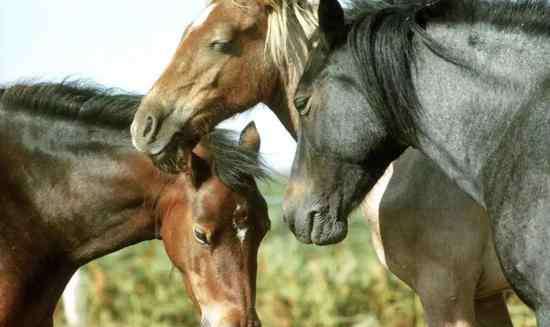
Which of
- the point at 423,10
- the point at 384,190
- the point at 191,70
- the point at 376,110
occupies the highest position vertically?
the point at 423,10

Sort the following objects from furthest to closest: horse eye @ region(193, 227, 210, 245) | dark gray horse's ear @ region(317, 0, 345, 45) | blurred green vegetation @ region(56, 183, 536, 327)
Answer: blurred green vegetation @ region(56, 183, 536, 327) < horse eye @ region(193, 227, 210, 245) < dark gray horse's ear @ region(317, 0, 345, 45)

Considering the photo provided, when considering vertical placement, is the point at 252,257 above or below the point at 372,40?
below

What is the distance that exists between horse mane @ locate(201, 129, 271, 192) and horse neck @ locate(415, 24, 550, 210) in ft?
4.54

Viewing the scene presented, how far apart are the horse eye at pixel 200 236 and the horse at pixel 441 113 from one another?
998 millimetres

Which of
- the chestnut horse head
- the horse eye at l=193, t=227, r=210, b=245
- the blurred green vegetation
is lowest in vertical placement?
the blurred green vegetation

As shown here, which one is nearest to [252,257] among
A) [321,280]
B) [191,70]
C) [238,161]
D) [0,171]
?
[238,161]

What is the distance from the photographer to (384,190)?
17.5 feet

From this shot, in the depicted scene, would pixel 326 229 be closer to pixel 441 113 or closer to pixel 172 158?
pixel 441 113

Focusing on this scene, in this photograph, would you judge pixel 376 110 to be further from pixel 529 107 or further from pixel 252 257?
pixel 252 257

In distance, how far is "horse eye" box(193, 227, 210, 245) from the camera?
5.16 meters

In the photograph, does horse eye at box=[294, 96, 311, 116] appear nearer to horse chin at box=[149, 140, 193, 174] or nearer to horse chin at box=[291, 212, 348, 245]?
horse chin at box=[291, 212, 348, 245]

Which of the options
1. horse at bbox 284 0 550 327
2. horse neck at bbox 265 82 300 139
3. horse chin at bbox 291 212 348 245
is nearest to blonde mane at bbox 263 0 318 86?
horse neck at bbox 265 82 300 139

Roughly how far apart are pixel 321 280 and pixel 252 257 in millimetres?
4265

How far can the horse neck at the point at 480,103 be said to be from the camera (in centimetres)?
371
